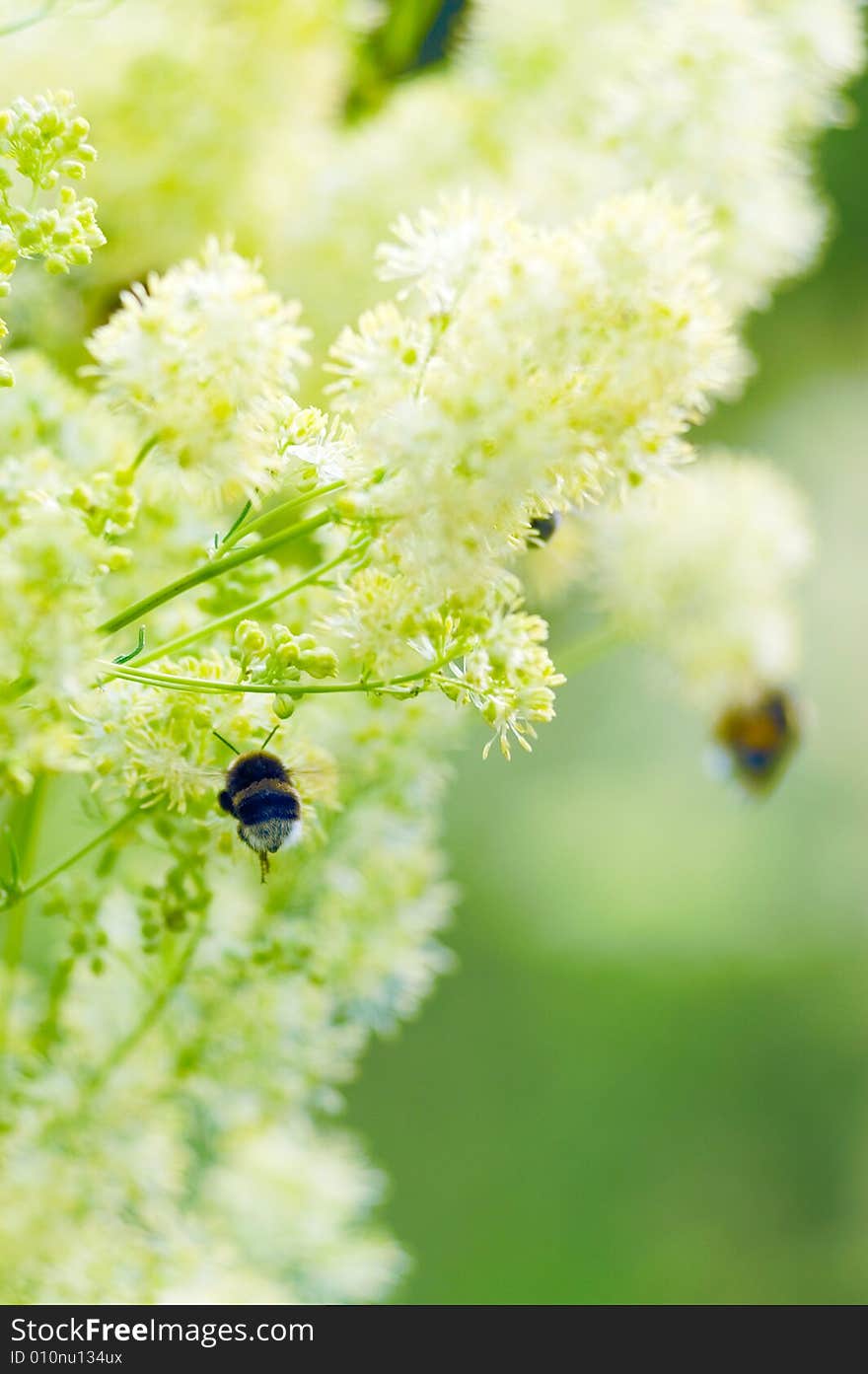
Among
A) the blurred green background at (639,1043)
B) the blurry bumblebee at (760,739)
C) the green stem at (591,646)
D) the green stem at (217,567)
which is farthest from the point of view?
the blurred green background at (639,1043)

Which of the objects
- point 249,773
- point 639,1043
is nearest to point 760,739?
point 249,773

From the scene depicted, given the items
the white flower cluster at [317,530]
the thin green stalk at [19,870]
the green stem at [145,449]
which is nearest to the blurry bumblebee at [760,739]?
the white flower cluster at [317,530]

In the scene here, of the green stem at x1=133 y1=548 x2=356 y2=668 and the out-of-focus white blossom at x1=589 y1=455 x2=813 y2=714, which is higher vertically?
the out-of-focus white blossom at x1=589 y1=455 x2=813 y2=714

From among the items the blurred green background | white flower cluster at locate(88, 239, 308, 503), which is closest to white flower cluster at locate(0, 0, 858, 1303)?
white flower cluster at locate(88, 239, 308, 503)

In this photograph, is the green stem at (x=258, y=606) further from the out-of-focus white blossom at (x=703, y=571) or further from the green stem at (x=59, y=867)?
the out-of-focus white blossom at (x=703, y=571)

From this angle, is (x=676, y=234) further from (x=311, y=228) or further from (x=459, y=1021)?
(x=459, y=1021)

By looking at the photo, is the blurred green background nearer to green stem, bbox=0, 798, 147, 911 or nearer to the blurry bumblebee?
the blurry bumblebee
